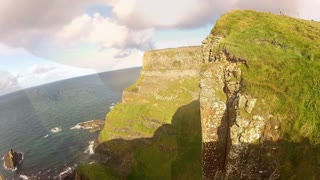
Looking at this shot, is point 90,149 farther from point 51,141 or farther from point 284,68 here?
point 284,68

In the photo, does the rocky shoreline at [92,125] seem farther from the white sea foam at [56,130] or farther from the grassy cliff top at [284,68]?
the grassy cliff top at [284,68]

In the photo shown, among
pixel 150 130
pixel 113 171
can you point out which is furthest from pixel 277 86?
pixel 150 130

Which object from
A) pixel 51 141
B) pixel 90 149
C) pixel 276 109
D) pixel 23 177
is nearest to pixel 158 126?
pixel 90 149

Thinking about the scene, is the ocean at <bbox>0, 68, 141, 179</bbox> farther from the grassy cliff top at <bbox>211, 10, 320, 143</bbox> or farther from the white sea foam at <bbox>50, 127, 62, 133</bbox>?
the grassy cliff top at <bbox>211, 10, 320, 143</bbox>

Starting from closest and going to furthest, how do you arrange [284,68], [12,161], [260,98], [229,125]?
[260,98], [284,68], [229,125], [12,161]

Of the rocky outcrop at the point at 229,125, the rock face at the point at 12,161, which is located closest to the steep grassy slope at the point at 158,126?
the rocky outcrop at the point at 229,125

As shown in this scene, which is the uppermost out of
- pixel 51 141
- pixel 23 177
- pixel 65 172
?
pixel 51 141

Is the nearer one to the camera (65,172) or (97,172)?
(97,172)
